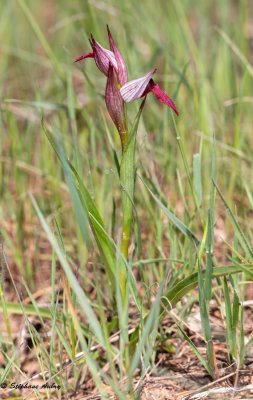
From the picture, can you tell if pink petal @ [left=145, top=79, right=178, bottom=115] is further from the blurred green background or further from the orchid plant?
the blurred green background

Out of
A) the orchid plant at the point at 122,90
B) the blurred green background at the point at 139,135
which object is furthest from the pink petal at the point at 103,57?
the blurred green background at the point at 139,135

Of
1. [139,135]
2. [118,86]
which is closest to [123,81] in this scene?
[118,86]

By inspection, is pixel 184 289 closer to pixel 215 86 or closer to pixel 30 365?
pixel 30 365

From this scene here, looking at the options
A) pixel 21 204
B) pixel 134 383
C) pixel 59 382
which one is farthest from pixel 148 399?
pixel 21 204

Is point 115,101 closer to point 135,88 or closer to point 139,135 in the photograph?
point 135,88

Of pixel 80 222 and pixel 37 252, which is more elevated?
pixel 80 222

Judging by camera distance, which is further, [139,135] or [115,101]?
[139,135]

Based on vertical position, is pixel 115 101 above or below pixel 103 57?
below
